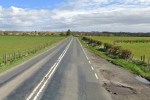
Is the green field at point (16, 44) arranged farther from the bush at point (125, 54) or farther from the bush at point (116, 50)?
the bush at point (116, 50)

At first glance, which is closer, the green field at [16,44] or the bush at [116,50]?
the bush at [116,50]

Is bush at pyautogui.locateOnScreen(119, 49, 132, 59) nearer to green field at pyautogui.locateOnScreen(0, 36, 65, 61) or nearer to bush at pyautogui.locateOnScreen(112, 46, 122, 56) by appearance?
bush at pyautogui.locateOnScreen(112, 46, 122, 56)

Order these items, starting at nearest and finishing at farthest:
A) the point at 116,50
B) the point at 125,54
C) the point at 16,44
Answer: the point at 125,54 < the point at 116,50 < the point at 16,44

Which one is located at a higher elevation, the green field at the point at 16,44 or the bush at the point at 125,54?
the bush at the point at 125,54

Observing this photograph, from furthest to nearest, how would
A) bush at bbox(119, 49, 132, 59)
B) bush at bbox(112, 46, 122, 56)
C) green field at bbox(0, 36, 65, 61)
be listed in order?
green field at bbox(0, 36, 65, 61) → bush at bbox(112, 46, 122, 56) → bush at bbox(119, 49, 132, 59)

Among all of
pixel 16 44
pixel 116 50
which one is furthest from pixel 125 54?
pixel 16 44

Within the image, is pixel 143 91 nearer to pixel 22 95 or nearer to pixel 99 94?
pixel 99 94

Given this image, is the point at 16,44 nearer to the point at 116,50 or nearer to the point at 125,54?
the point at 116,50

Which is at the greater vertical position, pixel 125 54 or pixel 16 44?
pixel 125 54

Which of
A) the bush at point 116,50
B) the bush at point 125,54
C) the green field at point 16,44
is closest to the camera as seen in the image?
the bush at point 125,54

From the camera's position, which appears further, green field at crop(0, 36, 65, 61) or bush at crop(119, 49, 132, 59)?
green field at crop(0, 36, 65, 61)

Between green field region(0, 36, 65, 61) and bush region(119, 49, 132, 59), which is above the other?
bush region(119, 49, 132, 59)

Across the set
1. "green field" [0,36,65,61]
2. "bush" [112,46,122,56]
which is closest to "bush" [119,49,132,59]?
"bush" [112,46,122,56]

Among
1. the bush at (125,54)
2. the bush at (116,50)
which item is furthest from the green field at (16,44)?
the bush at (116,50)
